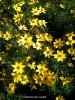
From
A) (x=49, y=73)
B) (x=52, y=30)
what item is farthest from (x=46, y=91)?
(x=52, y=30)

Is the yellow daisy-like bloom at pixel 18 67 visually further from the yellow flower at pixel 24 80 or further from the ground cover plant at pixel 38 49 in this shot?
the yellow flower at pixel 24 80

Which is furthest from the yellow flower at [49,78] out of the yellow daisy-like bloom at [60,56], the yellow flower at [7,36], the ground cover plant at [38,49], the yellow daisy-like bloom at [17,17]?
the yellow daisy-like bloom at [17,17]

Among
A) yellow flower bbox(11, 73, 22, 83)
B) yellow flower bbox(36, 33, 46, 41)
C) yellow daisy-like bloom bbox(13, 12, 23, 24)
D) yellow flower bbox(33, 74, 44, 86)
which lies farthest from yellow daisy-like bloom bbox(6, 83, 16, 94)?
yellow daisy-like bloom bbox(13, 12, 23, 24)

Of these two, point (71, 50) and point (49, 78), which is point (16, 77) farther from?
point (71, 50)

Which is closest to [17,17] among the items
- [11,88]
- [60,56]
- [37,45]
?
[37,45]

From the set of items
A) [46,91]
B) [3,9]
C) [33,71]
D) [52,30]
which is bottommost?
[46,91]

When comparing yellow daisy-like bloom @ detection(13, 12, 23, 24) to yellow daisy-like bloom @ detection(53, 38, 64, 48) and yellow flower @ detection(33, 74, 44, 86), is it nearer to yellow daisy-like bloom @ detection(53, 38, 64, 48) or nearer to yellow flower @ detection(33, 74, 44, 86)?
yellow daisy-like bloom @ detection(53, 38, 64, 48)

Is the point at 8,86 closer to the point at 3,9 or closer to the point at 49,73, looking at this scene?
the point at 49,73

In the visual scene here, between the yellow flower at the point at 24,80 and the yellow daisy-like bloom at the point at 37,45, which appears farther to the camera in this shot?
the yellow daisy-like bloom at the point at 37,45
